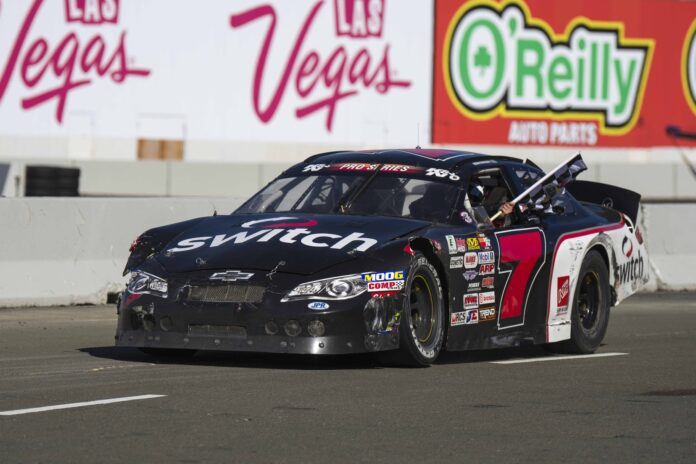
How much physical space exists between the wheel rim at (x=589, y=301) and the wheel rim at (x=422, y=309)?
6.85 ft

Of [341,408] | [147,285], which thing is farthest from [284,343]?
[341,408]

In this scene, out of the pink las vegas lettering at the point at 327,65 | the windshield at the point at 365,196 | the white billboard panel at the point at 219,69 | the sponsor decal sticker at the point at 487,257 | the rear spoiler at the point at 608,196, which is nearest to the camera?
the sponsor decal sticker at the point at 487,257

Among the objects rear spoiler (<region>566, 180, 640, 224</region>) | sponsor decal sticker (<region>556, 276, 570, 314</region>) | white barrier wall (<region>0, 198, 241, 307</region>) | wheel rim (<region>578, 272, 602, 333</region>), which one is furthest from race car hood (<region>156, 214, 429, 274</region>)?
white barrier wall (<region>0, 198, 241, 307</region>)

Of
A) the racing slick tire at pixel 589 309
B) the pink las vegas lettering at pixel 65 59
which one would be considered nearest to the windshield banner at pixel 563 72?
the pink las vegas lettering at pixel 65 59

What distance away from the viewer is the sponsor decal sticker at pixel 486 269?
34.4ft

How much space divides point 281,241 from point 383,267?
2.21 ft

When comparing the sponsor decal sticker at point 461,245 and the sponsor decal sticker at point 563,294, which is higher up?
the sponsor decal sticker at point 461,245

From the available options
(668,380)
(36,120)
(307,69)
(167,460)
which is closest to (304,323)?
(668,380)

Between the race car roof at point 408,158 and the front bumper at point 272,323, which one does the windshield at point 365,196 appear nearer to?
the race car roof at point 408,158

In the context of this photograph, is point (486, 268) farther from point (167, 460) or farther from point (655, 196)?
point (655, 196)

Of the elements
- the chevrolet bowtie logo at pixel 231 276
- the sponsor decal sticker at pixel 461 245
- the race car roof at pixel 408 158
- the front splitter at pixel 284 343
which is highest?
the race car roof at pixel 408 158

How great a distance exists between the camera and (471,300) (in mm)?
10406

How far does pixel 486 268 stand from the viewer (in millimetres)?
10539

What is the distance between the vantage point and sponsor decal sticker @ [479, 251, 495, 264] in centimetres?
1050
